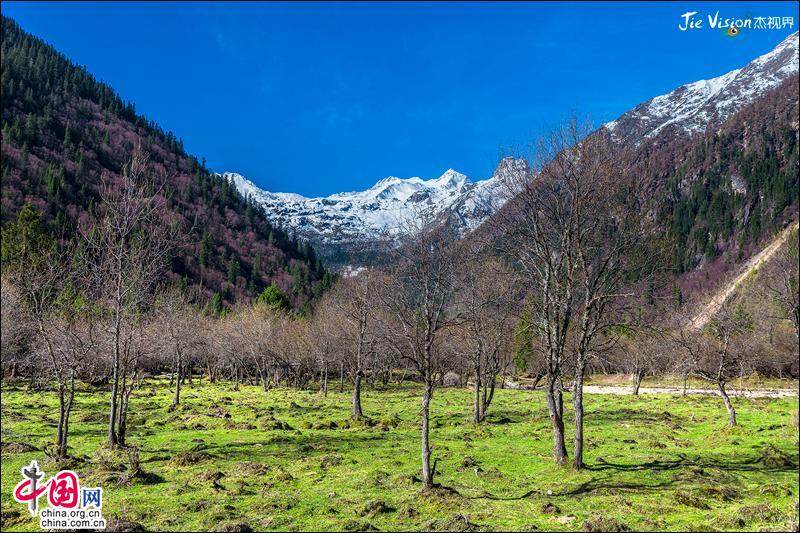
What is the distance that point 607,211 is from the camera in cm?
2080

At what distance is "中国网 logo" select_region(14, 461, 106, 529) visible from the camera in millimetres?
12727

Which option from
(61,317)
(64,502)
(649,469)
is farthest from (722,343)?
(61,317)

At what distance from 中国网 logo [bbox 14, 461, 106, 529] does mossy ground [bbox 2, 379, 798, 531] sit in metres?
0.45

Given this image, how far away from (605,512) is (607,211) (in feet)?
39.9

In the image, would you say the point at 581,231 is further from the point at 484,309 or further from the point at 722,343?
the point at 722,343

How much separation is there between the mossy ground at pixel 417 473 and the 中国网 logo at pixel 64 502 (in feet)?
1.47

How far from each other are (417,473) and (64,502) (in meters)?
11.9

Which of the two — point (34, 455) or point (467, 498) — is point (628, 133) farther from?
point (34, 455)

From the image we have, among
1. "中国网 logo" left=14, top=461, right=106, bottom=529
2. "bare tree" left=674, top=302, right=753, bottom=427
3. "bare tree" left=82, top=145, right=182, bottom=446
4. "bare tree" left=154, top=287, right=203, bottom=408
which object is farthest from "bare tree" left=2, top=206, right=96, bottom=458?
"bare tree" left=674, top=302, right=753, bottom=427

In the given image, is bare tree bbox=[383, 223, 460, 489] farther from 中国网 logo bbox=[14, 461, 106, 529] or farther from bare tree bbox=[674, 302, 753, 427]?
bare tree bbox=[674, 302, 753, 427]

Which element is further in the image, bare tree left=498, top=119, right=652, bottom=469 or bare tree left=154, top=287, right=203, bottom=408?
bare tree left=154, top=287, right=203, bottom=408

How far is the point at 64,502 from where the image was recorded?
46.3ft

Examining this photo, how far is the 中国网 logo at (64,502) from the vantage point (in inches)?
501

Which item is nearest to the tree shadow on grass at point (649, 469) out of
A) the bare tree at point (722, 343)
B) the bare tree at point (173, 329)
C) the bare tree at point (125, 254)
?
the bare tree at point (722, 343)
